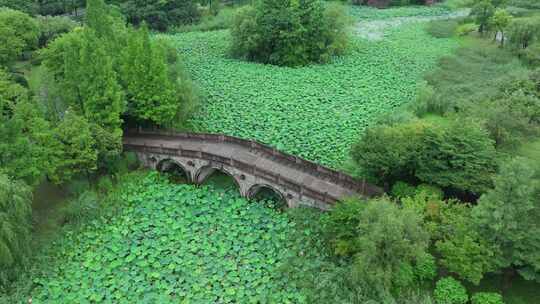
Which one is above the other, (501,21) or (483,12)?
(483,12)

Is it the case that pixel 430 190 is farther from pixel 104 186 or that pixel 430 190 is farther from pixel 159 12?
pixel 159 12

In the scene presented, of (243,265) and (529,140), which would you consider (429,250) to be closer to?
(243,265)

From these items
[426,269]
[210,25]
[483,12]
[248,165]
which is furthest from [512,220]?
[210,25]

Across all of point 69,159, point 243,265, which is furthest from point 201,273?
point 69,159

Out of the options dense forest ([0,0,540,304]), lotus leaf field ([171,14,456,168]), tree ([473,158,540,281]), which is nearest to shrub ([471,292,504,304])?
dense forest ([0,0,540,304])

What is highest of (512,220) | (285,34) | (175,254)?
(285,34)

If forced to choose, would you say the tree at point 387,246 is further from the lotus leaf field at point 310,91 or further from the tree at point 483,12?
the tree at point 483,12

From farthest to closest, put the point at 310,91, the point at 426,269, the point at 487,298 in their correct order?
the point at 310,91 < the point at 426,269 < the point at 487,298
